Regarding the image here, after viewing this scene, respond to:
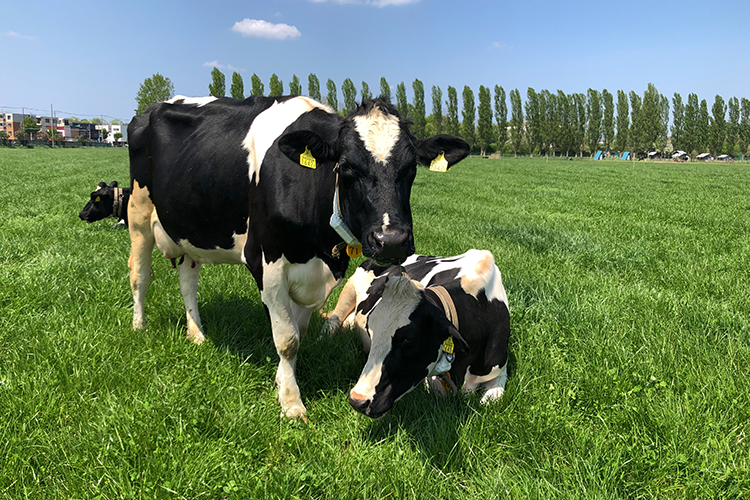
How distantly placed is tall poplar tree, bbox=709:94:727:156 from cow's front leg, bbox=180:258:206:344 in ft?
319

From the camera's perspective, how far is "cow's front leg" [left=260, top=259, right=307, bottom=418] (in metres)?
3.10

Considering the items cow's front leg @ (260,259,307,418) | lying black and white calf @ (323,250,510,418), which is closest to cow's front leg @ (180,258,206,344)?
lying black and white calf @ (323,250,510,418)

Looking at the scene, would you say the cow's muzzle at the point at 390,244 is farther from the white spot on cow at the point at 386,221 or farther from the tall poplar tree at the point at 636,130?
the tall poplar tree at the point at 636,130

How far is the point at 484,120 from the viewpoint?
265 ft

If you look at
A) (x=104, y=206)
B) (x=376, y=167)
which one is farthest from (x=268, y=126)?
(x=104, y=206)

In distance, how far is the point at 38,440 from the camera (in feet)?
8.27

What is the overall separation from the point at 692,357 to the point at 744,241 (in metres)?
5.39

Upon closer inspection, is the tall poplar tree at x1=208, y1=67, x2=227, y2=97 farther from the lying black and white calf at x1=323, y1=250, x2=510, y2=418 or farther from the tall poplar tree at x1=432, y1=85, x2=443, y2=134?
the lying black and white calf at x1=323, y1=250, x2=510, y2=418

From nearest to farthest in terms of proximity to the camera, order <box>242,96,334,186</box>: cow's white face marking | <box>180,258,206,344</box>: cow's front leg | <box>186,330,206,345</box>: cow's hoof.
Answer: <box>242,96,334,186</box>: cow's white face marking → <box>186,330,206,345</box>: cow's hoof → <box>180,258,206,344</box>: cow's front leg

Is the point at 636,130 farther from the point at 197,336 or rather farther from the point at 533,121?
the point at 197,336

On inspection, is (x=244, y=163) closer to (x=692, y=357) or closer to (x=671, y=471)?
(x=671, y=471)

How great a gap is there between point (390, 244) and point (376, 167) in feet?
1.57

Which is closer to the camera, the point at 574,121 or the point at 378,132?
the point at 378,132

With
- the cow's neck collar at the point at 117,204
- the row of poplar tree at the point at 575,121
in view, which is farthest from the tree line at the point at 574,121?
the cow's neck collar at the point at 117,204
